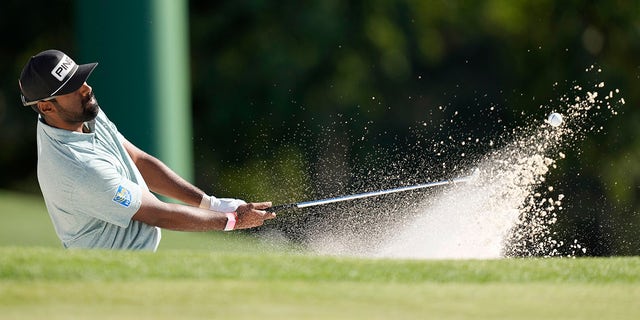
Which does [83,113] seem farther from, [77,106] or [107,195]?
[107,195]

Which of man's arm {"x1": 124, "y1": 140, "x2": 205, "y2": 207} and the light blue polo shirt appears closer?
the light blue polo shirt

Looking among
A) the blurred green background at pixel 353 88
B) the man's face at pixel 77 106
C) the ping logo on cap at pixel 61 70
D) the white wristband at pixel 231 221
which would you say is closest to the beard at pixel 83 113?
the man's face at pixel 77 106

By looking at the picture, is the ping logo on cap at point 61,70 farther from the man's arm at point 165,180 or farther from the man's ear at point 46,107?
the man's arm at point 165,180

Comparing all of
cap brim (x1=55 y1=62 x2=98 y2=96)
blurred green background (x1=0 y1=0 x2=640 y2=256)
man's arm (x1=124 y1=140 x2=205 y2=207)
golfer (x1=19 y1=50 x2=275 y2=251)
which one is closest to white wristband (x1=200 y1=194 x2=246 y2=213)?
golfer (x1=19 y1=50 x2=275 y2=251)

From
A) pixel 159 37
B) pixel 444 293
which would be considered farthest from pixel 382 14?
pixel 444 293

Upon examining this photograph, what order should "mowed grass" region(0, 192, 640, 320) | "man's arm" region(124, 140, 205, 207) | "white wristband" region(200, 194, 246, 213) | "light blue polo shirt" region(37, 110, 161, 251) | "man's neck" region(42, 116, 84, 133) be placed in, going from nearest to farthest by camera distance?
"mowed grass" region(0, 192, 640, 320) < "light blue polo shirt" region(37, 110, 161, 251) < "man's neck" region(42, 116, 84, 133) < "white wristband" region(200, 194, 246, 213) < "man's arm" region(124, 140, 205, 207)

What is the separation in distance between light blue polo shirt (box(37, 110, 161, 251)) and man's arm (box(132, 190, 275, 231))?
0.07 m

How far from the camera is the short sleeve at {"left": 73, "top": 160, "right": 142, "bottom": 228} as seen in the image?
16.4 ft

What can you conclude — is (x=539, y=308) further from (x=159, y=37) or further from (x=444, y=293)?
(x=159, y=37)

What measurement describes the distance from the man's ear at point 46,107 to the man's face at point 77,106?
2 cm

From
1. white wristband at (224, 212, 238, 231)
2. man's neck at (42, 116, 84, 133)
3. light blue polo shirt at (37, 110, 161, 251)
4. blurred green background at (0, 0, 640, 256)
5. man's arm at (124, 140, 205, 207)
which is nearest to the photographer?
light blue polo shirt at (37, 110, 161, 251)

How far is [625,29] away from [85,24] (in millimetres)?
6967

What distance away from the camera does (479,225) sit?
24.0 ft

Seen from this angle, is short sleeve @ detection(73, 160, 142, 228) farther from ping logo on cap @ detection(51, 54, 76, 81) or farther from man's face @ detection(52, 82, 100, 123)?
ping logo on cap @ detection(51, 54, 76, 81)
